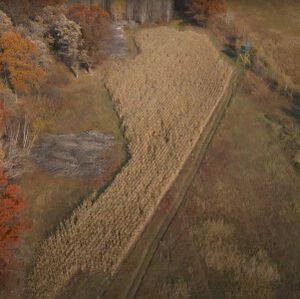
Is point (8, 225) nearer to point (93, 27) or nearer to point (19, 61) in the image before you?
point (19, 61)

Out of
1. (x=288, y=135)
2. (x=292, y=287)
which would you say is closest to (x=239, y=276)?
(x=292, y=287)

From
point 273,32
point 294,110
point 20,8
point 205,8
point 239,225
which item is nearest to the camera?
point 239,225

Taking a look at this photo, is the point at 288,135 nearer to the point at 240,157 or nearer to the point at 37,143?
the point at 240,157

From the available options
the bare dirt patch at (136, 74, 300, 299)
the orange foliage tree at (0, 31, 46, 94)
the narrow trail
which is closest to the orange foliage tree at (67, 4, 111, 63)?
the orange foliage tree at (0, 31, 46, 94)

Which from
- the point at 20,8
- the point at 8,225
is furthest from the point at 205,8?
the point at 8,225

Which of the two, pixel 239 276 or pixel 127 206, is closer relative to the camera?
pixel 239 276

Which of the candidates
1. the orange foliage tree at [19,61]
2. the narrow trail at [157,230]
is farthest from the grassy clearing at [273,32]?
the orange foliage tree at [19,61]
